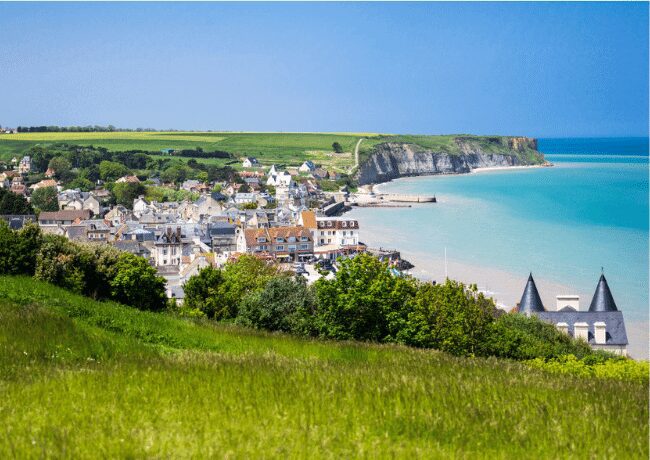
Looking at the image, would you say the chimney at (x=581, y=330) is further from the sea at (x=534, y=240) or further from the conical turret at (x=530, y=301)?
the conical turret at (x=530, y=301)

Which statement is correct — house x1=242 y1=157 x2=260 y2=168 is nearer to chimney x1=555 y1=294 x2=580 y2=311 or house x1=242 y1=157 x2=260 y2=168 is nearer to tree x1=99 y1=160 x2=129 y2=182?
tree x1=99 y1=160 x2=129 y2=182

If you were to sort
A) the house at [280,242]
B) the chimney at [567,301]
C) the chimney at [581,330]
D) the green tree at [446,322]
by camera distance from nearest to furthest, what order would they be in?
the green tree at [446,322]
the chimney at [581,330]
the chimney at [567,301]
the house at [280,242]

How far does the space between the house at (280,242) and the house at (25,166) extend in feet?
326

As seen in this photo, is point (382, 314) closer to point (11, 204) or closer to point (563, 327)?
point (563, 327)

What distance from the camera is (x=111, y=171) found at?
147 m

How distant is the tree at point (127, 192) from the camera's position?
117 metres

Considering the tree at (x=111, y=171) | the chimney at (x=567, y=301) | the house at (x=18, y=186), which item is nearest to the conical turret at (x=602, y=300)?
the chimney at (x=567, y=301)

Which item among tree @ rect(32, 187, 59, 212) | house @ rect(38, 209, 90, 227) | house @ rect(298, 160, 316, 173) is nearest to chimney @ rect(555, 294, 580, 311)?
house @ rect(38, 209, 90, 227)

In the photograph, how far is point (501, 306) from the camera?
4309cm

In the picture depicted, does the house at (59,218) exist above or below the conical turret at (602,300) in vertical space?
above

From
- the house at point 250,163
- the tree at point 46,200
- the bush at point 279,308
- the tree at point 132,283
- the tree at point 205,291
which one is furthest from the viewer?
the house at point 250,163

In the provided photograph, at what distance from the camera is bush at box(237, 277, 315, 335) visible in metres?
22.8

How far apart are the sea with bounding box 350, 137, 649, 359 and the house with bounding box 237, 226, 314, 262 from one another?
7667 mm

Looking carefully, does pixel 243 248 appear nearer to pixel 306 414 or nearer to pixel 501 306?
pixel 501 306
